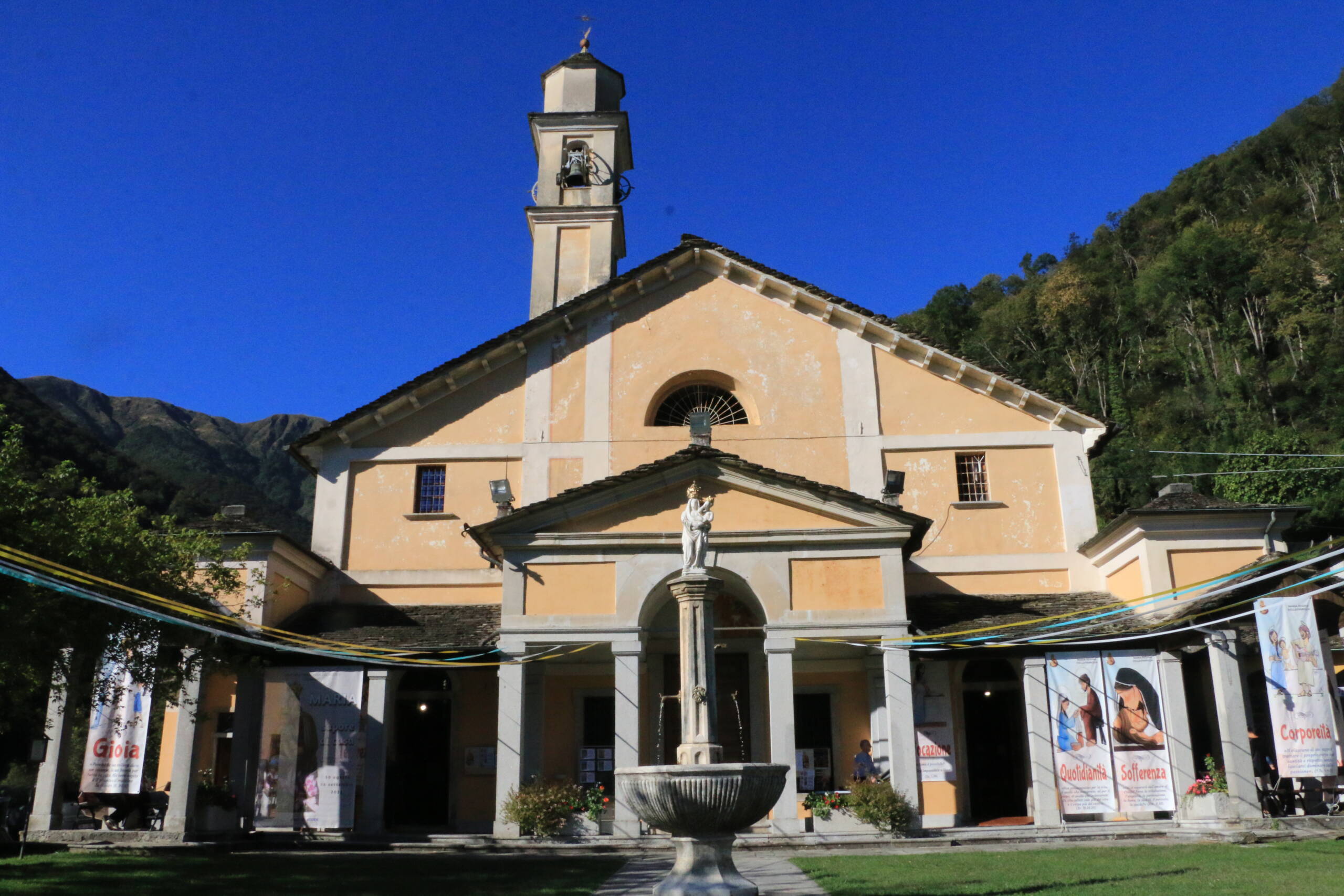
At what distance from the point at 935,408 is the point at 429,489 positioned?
12330mm

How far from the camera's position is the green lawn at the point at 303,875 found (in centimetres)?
1222

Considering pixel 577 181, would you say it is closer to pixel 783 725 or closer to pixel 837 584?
pixel 837 584

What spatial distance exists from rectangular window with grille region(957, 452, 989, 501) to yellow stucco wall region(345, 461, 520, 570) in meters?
10.5

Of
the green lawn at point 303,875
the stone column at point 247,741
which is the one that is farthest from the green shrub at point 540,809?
the stone column at point 247,741

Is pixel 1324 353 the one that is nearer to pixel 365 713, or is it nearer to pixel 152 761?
pixel 365 713

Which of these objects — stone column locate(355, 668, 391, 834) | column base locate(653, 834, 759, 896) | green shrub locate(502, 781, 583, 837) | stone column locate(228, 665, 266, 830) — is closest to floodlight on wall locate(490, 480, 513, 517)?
stone column locate(355, 668, 391, 834)

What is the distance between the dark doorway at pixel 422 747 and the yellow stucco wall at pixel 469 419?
568cm

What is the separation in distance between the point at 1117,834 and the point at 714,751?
36.3ft

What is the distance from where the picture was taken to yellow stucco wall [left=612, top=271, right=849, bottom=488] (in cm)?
2481

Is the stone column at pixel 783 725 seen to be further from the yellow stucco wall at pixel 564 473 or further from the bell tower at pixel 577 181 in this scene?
the bell tower at pixel 577 181

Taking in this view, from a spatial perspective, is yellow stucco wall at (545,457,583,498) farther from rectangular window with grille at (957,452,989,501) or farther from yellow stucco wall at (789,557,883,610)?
rectangular window with grille at (957,452,989,501)

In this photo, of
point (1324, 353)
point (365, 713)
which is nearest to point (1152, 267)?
point (1324, 353)

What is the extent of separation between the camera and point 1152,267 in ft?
215

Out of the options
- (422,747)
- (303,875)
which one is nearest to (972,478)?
(422,747)
